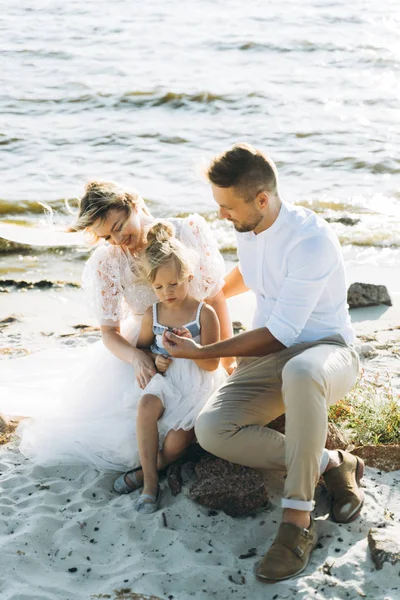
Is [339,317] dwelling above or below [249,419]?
above

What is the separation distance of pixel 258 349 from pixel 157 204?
7.20m

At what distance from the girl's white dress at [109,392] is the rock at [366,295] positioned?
8.82ft

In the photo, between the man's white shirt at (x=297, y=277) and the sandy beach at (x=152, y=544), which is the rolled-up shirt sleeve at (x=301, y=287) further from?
the sandy beach at (x=152, y=544)

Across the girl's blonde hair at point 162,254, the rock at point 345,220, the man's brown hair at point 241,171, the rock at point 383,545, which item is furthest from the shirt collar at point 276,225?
the rock at point 345,220

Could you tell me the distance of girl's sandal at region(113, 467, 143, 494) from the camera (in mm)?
4078

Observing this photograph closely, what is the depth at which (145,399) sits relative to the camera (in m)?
4.11

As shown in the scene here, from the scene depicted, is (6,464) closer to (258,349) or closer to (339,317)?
(258,349)

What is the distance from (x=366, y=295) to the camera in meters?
6.98

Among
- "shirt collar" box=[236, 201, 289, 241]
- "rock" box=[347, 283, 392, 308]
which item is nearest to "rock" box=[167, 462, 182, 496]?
"shirt collar" box=[236, 201, 289, 241]

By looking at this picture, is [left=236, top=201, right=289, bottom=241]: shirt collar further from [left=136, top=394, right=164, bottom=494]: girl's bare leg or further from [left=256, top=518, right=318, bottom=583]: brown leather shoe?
[left=256, top=518, right=318, bottom=583]: brown leather shoe

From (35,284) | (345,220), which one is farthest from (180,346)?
(345,220)

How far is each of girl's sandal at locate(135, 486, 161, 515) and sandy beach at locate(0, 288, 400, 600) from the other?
0.13ft

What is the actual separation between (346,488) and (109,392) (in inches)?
55.2

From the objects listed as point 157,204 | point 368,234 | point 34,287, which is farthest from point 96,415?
point 157,204
